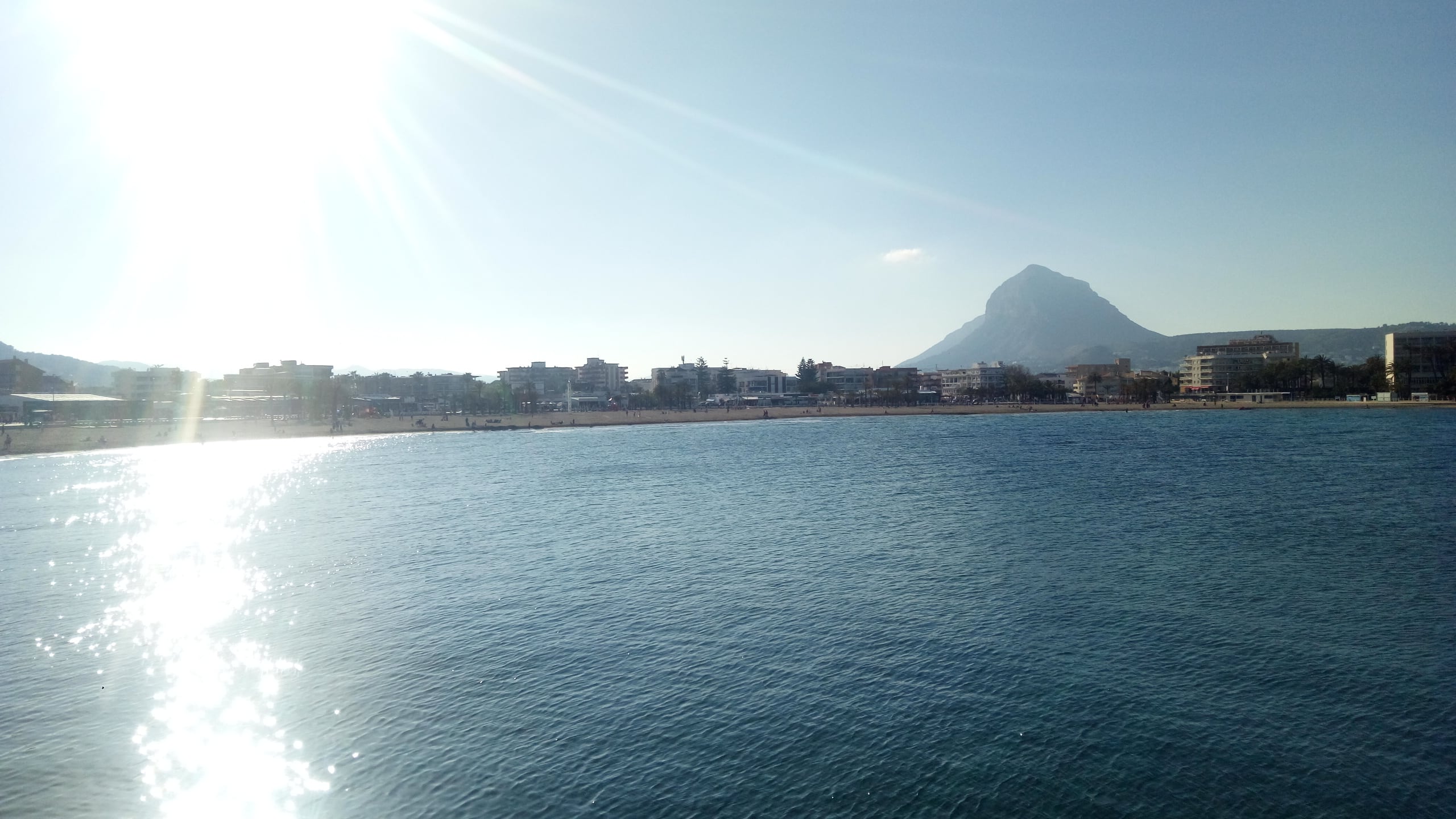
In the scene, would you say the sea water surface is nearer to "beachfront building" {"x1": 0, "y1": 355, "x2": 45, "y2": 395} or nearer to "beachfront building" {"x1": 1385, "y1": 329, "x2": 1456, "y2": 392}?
"beachfront building" {"x1": 1385, "y1": 329, "x2": 1456, "y2": 392}

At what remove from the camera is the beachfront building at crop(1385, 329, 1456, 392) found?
135250 millimetres

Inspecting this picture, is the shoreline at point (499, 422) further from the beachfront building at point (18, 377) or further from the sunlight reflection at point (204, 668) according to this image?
the beachfront building at point (18, 377)

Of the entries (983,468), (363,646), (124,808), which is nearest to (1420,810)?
(124,808)

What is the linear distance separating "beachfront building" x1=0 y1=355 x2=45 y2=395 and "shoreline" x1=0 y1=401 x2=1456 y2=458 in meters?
68.4

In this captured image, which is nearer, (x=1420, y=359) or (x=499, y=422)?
(x=499, y=422)

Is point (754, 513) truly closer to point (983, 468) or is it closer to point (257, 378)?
point (983, 468)

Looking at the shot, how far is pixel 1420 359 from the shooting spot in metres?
143

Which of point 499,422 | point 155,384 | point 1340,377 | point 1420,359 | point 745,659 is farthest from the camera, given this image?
point 155,384

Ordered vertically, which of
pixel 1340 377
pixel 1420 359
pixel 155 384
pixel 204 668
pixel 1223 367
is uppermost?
pixel 155 384

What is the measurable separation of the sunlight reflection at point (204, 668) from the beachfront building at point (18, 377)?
577ft

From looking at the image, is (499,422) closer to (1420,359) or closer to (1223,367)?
(1223,367)

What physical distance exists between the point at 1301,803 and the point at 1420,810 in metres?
1.54

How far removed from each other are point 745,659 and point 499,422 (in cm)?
12220

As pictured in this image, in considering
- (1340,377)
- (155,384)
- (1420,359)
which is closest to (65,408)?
(155,384)
